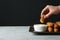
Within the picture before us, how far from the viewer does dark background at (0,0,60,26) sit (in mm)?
1656

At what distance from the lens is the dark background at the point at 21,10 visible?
1656mm

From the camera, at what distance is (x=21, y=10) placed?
167cm

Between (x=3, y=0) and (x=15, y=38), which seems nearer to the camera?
(x=15, y=38)

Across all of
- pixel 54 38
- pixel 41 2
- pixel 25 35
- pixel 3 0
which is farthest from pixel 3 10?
pixel 54 38

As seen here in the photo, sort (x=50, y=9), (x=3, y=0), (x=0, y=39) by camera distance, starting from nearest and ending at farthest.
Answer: (x=0, y=39)
(x=50, y=9)
(x=3, y=0)

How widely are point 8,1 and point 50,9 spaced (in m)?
0.64

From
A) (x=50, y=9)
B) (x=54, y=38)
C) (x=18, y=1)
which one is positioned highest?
(x=18, y=1)

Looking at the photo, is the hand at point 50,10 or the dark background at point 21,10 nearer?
the hand at point 50,10

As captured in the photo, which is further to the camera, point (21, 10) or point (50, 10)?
point (21, 10)

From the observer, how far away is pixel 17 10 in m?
1.68

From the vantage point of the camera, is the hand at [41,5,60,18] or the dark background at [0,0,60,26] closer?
the hand at [41,5,60,18]

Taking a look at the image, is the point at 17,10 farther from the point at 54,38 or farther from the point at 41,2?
the point at 54,38

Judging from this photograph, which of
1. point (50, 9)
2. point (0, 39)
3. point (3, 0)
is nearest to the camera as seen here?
point (0, 39)

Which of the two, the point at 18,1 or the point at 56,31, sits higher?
the point at 18,1
